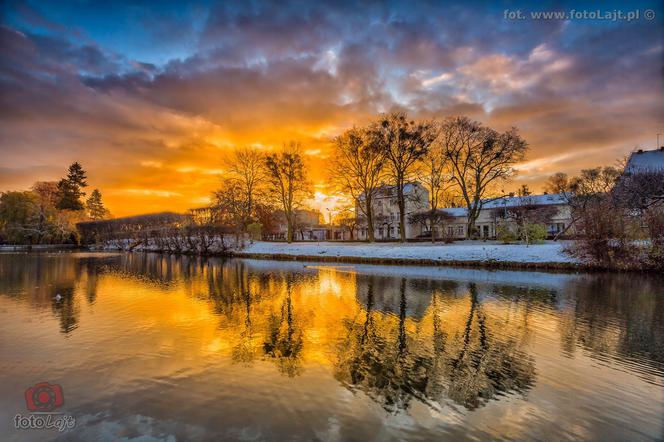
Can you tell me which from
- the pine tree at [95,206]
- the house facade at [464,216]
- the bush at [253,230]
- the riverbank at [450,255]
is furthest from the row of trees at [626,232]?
the pine tree at [95,206]

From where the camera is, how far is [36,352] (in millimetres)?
7941

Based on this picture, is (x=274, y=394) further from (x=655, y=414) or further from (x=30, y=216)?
(x=30, y=216)

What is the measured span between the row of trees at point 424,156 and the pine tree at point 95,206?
91.5m

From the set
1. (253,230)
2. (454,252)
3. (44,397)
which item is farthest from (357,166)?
(44,397)

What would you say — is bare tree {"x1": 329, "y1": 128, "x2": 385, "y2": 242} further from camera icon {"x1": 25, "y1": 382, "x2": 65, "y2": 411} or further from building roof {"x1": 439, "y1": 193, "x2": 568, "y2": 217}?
camera icon {"x1": 25, "y1": 382, "x2": 65, "y2": 411}

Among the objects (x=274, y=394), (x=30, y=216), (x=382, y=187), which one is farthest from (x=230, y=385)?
(x=30, y=216)

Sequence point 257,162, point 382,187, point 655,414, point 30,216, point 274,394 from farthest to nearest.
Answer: point 30,216, point 257,162, point 382,187, point 274,394, point 655,414

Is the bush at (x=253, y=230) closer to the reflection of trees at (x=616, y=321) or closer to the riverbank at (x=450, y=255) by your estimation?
the riverbank at (x=450, y=255)

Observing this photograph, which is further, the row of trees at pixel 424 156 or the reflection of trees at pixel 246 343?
the row of trees at pixel 424 156

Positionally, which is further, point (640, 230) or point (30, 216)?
point (30, 216)

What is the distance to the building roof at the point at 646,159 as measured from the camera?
A: 41906mm

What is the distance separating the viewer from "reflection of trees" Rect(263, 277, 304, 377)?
734 cm

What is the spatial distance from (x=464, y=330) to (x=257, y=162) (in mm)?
44664

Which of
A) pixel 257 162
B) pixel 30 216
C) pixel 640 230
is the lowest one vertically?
pixel 640 230
